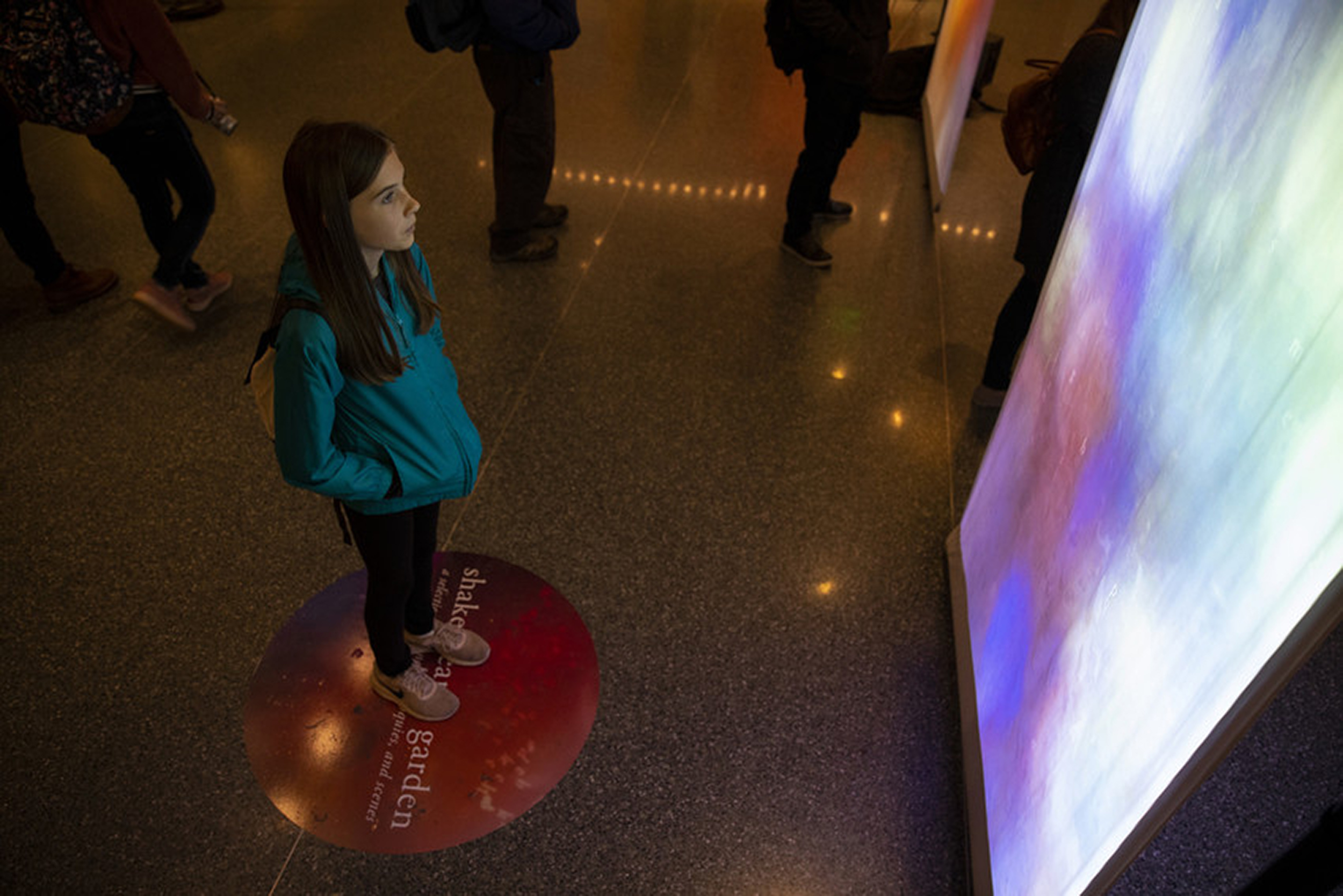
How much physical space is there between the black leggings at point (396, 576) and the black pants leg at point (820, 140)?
2.53m

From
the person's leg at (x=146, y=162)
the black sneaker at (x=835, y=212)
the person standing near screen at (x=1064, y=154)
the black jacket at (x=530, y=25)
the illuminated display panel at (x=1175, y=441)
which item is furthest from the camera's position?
the black sneaker at (x=835, y=212)

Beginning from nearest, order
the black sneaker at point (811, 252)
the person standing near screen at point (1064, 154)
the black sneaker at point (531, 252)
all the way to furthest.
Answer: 1. the person standing near screen at point (1064, 154)
2. the black sneaker at point (531, 252)
3. the black sneaker at point (811, 252)

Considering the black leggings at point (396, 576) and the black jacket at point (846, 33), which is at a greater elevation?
the black jacket at point (846, 33)

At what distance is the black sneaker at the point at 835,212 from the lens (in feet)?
14.7

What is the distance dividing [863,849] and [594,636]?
896mm

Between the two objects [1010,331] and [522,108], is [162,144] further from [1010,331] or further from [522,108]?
[1010,331]

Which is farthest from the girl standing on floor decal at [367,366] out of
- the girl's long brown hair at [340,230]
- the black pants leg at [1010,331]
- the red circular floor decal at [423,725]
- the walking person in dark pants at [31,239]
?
the walking person in dark pants at [31,239]

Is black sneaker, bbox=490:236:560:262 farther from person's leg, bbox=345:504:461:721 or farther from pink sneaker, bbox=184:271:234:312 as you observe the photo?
person's leg, bbox=345:504:461:721

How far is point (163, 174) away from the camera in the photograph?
3180 mm

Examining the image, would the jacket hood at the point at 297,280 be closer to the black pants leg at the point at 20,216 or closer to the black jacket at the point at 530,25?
the black jacket at the point at 530,25

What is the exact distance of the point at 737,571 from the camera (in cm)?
264

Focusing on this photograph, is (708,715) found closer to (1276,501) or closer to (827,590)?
(827,590)

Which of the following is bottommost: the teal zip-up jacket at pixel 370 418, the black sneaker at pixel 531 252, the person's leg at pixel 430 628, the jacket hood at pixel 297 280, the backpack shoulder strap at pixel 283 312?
the black sneaker at pixel 531 252

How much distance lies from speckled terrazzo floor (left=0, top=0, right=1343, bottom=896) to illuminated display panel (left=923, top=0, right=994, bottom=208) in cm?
23
